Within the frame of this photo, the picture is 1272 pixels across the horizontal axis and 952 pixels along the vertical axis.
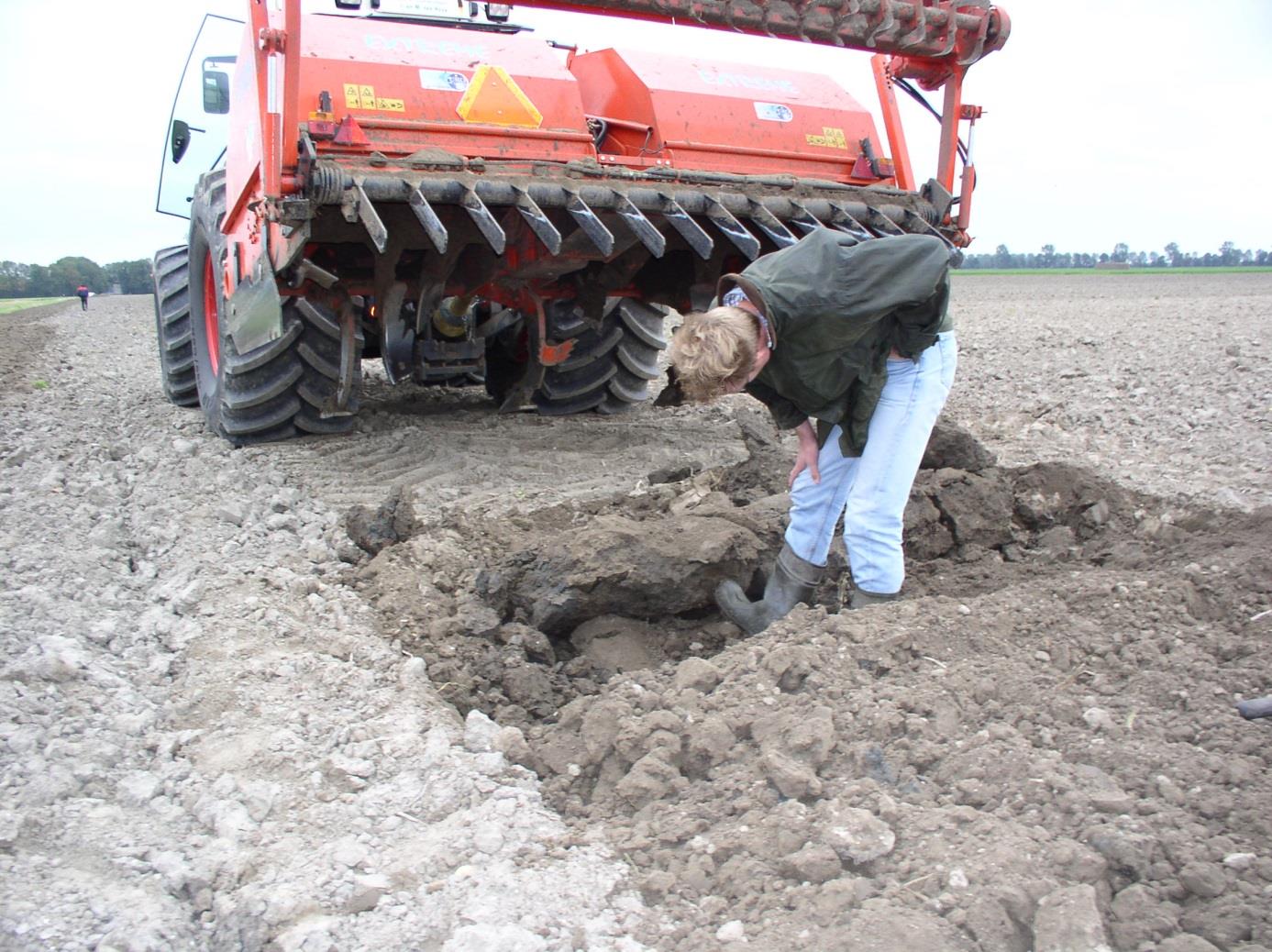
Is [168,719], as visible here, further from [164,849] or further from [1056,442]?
[1056,442]

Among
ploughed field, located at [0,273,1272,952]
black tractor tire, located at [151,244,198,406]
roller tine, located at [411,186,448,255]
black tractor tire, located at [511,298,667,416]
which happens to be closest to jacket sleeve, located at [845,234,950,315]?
ploughed field, located at [0,273,1272,952]

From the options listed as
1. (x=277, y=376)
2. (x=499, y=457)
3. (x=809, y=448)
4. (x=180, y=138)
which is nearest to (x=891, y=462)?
(x=809, y=448)

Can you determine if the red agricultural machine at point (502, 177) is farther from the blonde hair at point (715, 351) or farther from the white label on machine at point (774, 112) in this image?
the blonde hair at point (715, 351)

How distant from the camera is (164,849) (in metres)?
2.19

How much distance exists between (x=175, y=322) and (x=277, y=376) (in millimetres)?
1917

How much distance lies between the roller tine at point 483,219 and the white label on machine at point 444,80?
88 cm

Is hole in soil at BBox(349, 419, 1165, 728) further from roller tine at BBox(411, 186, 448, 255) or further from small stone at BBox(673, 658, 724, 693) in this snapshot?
roller tine at BBox(411, 186, 448, 255)

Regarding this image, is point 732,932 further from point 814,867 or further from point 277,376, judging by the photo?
point 277,376

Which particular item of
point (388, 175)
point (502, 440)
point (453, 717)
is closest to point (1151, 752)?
point (453, 717)

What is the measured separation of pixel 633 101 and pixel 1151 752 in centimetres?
399

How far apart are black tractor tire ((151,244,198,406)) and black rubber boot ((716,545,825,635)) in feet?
15.0

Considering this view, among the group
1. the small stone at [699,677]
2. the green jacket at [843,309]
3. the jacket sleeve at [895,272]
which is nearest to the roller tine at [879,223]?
the green jacket at [843,309]

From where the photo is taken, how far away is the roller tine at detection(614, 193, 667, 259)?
163 inches

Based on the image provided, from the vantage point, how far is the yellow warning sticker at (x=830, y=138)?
5.31m
